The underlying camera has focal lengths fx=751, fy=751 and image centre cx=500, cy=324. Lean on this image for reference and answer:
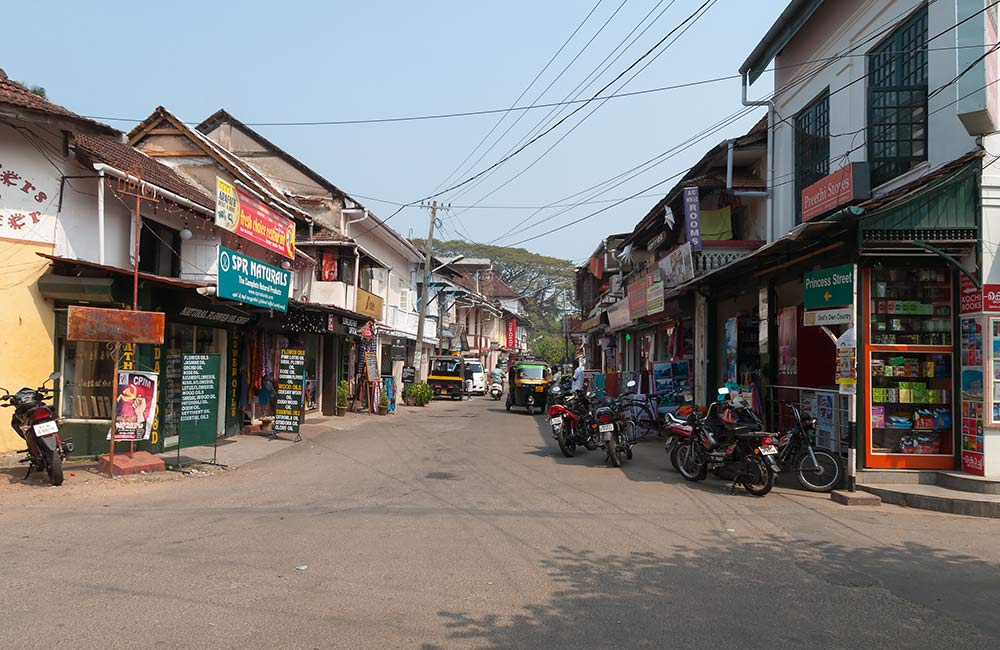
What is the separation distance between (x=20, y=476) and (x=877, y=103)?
14.2 m

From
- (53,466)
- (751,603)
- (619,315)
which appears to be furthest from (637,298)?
(751,603)

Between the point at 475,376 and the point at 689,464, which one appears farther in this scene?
the point at 475,376

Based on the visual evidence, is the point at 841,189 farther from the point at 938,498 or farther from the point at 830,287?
the point at 938,498

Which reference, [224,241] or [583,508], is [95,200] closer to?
[224,241]

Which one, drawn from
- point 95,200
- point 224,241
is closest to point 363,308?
point 224,241

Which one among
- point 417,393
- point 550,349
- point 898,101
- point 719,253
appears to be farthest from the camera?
point 550,349

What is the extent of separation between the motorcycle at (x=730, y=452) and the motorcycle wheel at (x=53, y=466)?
8784 millimetres

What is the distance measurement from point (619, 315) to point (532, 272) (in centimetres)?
5224

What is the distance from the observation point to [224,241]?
661 inches

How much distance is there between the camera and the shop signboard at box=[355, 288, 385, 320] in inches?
980

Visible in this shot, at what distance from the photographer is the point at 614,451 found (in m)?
12.7

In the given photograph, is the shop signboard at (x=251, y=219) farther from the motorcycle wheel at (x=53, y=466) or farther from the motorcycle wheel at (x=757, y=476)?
the motorcycle wheel at (x=757, y=476)

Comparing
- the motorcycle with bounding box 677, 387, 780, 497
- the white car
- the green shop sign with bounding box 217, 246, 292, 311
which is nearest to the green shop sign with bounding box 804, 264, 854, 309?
the motorcycle with bounding box 677, 387, 780, 497

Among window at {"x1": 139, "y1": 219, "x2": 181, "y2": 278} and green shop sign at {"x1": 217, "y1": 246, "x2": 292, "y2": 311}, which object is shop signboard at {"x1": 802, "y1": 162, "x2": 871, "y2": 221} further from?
window at {"x1": 139, "y1": 219, "x2": 181, "y2": 278}
